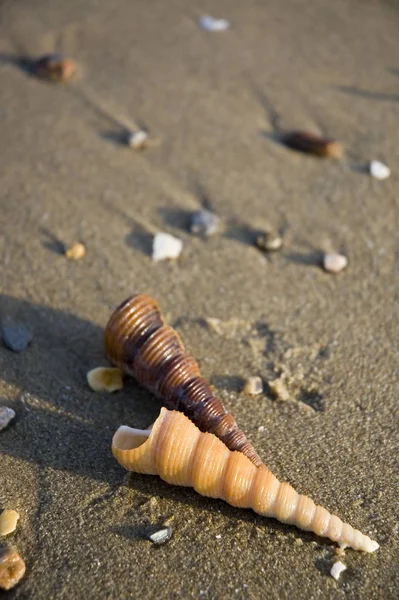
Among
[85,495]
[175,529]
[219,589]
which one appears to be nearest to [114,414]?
[85,495]

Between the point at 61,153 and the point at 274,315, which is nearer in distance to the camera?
the point at 274,315

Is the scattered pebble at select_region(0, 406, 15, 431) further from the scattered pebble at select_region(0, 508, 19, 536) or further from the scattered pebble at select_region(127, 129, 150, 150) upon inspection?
the scattered pebble at select_region(127, 129, 150, 150)

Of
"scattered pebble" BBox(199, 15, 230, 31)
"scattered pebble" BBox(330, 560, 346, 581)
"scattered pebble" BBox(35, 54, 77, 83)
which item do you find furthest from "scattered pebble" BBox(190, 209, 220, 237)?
"scattered pebble" BBox(199, 15, 230, 31)

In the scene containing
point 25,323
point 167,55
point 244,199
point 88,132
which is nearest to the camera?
point 25,323

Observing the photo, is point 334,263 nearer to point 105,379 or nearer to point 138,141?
point 105,379

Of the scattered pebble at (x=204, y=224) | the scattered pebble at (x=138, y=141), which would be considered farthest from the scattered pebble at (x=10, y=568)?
the scattered pebble at (x=138, y=141)

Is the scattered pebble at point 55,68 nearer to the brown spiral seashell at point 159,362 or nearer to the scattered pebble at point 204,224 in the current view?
the scattered pebble at point 204,224

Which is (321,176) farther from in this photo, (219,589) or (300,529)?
(219,589)
